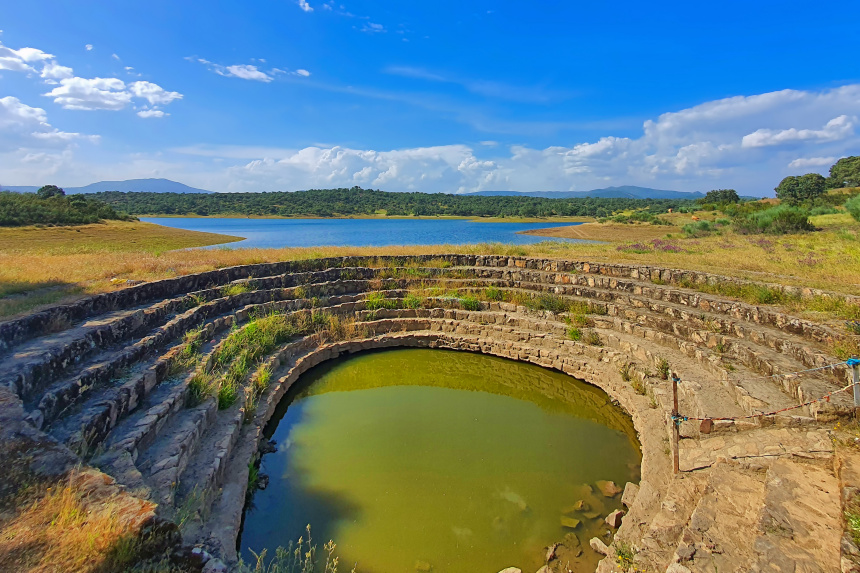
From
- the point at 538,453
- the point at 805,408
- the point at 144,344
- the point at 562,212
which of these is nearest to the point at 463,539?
the point at 538,453

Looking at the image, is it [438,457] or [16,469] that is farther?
[438,457]

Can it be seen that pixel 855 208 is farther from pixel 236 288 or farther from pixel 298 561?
pixel 298 561

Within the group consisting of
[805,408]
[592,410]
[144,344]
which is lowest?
[592,410]

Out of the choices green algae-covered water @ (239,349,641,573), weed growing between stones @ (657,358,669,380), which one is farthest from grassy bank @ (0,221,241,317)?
weed growing between stones @ (657,358,669,380)

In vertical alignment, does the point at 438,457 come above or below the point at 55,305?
below

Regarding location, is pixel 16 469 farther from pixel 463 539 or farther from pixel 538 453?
pixel 538 453

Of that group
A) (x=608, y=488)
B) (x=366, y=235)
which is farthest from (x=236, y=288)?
(x=366, y=235)

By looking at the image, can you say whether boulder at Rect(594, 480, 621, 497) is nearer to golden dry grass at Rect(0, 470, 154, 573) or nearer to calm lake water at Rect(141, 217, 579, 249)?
golden dry grass at Rect(0, 470, 154, 573)
